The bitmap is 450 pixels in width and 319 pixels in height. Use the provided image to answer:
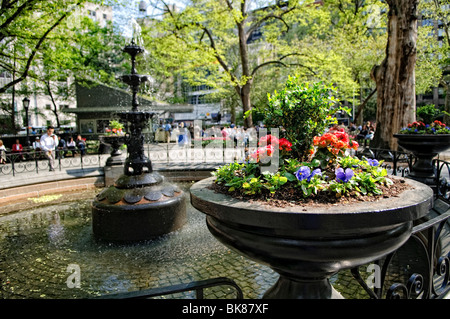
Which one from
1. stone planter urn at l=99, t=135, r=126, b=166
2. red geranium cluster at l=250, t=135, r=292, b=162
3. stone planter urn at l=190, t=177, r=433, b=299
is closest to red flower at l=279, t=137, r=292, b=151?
red geranium cluster at l=250, t=135, r=292, b=162

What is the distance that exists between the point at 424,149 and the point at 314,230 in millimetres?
6738

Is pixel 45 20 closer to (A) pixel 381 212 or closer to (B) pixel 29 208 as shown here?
(B) pixel 29 208

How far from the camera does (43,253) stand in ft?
18.6

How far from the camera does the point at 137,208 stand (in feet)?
20.2

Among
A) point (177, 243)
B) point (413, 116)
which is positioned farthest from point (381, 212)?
point (413, 116)

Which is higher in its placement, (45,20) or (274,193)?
(45,20)

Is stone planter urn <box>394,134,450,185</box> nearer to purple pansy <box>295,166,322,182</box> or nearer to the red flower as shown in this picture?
the red flower

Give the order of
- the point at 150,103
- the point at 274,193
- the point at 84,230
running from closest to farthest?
the point at 274,193 < the point at 84,230 < the point at 150,103

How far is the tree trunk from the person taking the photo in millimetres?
12188

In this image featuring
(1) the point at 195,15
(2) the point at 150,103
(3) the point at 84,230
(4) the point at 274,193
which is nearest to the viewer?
(4) the point at 274,193

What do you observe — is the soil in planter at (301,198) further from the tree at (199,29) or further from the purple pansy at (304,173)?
the tree at (199,29)

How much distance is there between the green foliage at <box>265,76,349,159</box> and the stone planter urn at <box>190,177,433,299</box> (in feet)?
2.48

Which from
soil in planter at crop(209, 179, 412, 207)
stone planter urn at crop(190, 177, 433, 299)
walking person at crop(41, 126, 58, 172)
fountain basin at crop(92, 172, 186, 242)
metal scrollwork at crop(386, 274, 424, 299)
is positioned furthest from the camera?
walking person at crop(41, 126, 58, 172)
